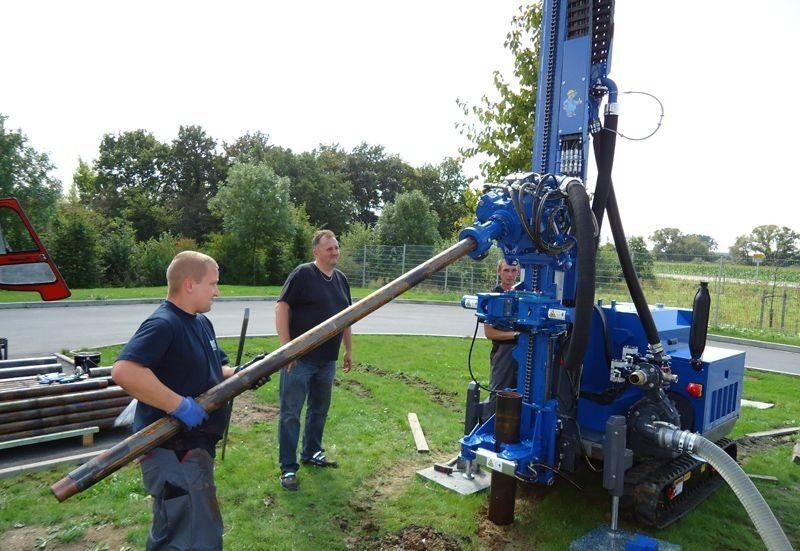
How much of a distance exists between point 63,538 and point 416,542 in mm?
2443

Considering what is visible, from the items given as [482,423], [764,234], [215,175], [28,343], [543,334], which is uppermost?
[215,175]

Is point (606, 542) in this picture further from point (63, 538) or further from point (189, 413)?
point (63, 538)

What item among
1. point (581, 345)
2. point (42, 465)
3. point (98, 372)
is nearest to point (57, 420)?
point (42, 465)

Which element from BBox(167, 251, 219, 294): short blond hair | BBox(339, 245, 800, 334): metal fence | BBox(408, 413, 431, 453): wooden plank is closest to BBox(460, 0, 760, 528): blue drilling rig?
BBox(408, 413, 431, 453): wooden plank

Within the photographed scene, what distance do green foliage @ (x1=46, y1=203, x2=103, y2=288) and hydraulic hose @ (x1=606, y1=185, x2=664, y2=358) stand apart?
25.5m

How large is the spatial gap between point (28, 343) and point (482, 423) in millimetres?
10244

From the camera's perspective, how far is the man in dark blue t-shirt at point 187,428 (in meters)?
2.85

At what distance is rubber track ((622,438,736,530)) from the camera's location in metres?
4.25

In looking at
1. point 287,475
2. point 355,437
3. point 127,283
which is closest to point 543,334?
point 287,475

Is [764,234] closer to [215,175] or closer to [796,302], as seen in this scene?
[796,302]

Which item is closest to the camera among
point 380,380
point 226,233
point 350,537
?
point 350,537

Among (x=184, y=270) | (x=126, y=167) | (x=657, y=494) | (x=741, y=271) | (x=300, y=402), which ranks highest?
(x=126, y=167)

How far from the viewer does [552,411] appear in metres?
3.86

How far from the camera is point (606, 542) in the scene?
159 inches
